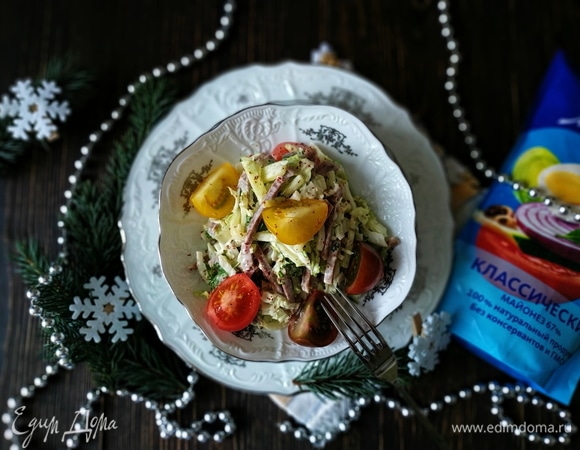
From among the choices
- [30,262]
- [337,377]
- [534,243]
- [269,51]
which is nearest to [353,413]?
[337,377]

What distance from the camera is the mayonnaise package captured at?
186 centimetres

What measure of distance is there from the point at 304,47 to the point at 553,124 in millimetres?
1004

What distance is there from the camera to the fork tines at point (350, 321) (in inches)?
65.2

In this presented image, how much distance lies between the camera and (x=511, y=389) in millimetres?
1996

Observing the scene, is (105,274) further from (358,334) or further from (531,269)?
(531,269)

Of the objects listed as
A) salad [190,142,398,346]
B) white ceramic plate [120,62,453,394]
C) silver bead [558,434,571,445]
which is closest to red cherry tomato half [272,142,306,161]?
salad [190,142,398,346]

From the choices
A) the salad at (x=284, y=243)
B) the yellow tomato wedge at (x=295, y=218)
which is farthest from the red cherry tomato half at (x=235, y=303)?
the yellow tomato wedge at (x=295, y=218)

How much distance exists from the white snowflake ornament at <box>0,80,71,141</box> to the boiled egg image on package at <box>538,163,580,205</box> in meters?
1.78

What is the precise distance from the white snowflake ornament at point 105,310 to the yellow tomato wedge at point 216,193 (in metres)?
0.42

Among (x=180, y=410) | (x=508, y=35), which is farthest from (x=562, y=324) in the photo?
(x=180, y=410)

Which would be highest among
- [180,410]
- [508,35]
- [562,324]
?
[508,35]

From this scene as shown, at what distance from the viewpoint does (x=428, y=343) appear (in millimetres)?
1884

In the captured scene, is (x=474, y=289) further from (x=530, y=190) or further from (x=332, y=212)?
(x=332, y=212)

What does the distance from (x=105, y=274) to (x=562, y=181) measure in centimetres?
165
